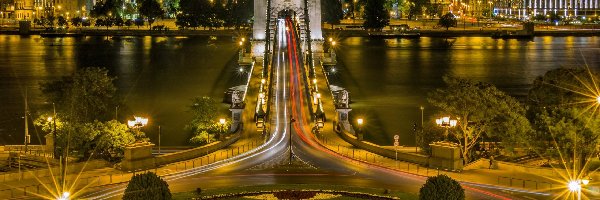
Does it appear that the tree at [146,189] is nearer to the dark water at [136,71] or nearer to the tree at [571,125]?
the tree at [571,125]

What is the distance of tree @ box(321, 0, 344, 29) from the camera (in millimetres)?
185875

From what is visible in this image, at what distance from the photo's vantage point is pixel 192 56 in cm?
14275

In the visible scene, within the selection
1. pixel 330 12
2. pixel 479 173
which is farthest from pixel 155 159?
pixel 330 12

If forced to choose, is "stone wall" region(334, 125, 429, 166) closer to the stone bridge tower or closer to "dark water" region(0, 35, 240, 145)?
"dark water" region(0, 35, 240, 145)

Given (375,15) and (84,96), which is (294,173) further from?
(375,15)

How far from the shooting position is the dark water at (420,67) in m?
75.8

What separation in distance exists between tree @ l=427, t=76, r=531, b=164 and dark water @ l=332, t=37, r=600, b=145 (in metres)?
15.5

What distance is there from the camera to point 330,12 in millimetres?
185875

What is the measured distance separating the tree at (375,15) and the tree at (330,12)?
7677mm

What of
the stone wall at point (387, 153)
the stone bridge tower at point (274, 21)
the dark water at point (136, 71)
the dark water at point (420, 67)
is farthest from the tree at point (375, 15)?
the stone wall at point (387, 153)

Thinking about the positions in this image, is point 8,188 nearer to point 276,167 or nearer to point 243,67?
point 276,167

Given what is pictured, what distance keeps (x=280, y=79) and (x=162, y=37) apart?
118147 millimetres

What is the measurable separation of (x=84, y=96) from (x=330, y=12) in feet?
455

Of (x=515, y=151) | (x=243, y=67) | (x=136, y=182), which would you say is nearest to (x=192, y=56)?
(x=243, y=67)
